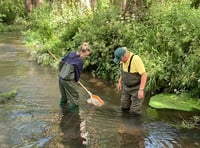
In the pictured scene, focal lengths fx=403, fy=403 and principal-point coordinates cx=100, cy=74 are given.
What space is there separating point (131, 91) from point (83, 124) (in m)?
1.19

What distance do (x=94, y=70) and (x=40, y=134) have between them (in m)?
6.04

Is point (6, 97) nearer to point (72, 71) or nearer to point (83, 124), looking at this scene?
point (72, 71)

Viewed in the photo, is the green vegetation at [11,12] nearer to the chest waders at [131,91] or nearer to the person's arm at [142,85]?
the chest waders at [131,91]

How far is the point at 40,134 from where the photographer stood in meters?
7.27

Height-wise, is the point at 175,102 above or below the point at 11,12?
below

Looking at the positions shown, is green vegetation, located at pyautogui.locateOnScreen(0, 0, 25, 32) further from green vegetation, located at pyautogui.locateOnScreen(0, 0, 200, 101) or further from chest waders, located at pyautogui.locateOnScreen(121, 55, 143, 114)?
chest waders, located at pyautogui.locateOnScreen(121, 55, 143, 114)

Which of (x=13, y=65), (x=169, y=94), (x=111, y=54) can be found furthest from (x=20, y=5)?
(x=169, y=94)

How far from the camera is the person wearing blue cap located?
7.69 m

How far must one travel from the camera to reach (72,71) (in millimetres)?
8016

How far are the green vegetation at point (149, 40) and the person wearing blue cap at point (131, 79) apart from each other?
1429 mm

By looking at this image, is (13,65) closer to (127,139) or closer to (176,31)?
(176,31)

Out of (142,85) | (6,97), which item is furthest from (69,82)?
(6,97)

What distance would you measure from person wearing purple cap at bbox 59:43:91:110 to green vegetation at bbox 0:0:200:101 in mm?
2525

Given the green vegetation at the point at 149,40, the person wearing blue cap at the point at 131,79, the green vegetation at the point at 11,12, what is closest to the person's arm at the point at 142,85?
the person wearing blue cap at the point at 131,79
